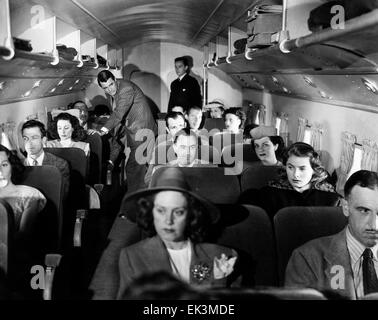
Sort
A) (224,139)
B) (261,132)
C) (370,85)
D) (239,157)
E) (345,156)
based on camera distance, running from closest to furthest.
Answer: (370,85)
(345,156)
(239,157)
(261,132)
(224,139)

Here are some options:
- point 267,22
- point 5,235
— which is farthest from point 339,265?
point 267,22

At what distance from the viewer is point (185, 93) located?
6211 mm

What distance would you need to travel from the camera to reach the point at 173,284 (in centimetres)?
142

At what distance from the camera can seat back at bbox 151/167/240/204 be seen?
6.56 ft

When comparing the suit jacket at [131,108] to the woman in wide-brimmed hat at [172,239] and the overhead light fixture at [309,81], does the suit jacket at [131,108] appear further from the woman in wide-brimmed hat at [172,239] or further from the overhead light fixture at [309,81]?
the woman in wide-brimmed hat at [172,239]

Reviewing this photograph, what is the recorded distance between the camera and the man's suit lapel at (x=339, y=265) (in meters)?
1.46

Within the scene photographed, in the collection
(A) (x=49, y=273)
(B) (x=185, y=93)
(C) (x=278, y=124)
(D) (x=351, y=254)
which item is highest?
(B) (x=185, y=93)

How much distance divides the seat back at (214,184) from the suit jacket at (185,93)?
3.92m

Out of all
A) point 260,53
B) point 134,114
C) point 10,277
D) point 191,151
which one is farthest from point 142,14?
point 10,277

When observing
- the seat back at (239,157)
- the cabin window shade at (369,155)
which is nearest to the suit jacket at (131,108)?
the seat back at (239,157)

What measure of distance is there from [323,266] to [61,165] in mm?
1568

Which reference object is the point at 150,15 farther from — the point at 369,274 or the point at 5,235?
the point at 369,274
